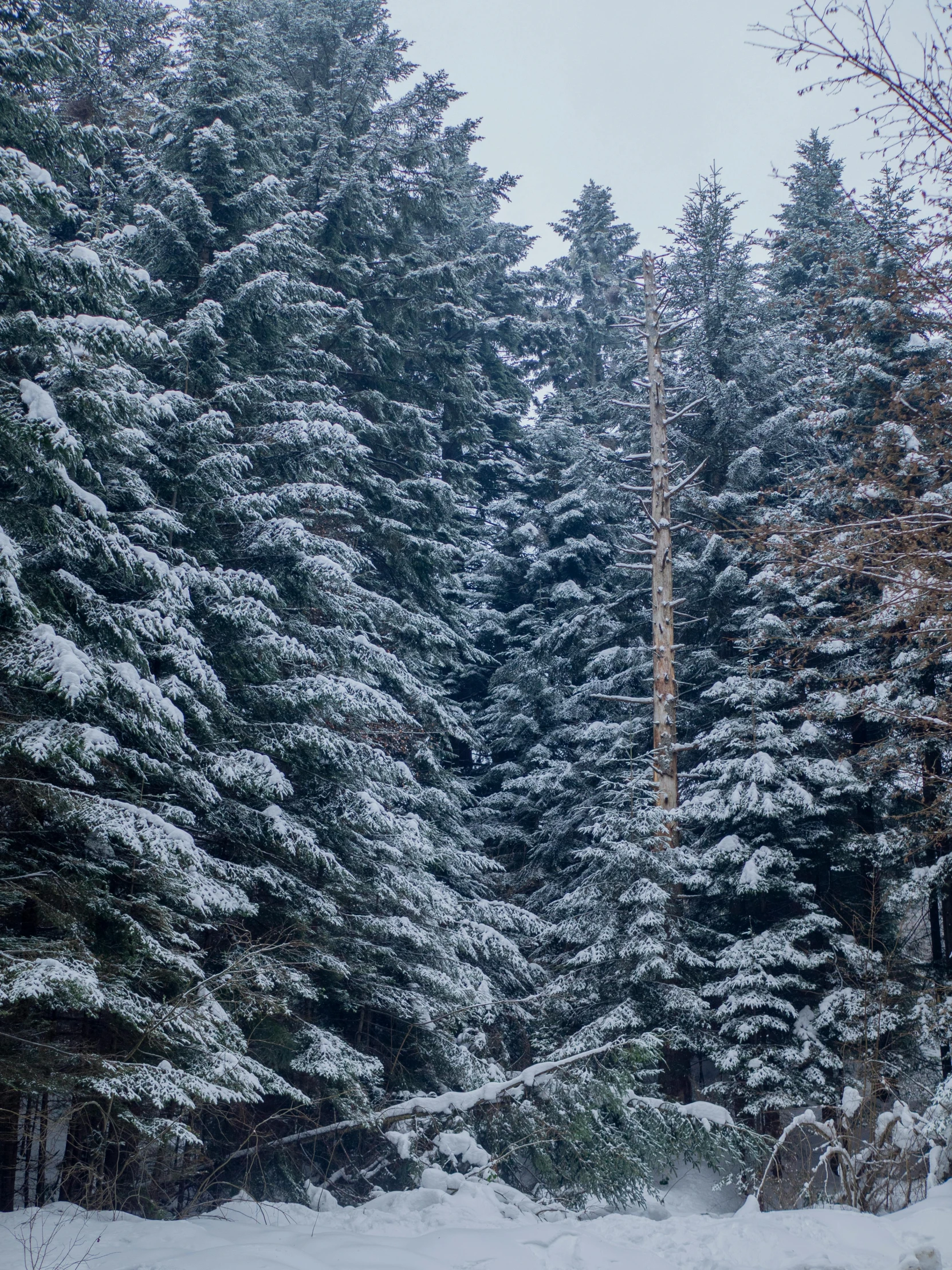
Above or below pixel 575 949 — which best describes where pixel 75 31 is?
above

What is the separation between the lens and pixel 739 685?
12648mm

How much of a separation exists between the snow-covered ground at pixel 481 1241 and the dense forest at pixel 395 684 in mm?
639

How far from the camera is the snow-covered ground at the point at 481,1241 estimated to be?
4.61 meters

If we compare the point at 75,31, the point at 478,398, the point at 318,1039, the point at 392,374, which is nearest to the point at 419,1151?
the point at 318,1039

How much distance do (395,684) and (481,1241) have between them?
7804 millimetres

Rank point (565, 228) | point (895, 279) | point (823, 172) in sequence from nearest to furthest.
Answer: point (895, 279)
point (823, 172)
point (565, 228)

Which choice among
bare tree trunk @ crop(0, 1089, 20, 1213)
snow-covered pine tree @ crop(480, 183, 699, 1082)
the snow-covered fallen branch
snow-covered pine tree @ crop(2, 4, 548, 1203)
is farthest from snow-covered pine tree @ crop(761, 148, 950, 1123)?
bare tree trunk @ crop(0, 1089, 20, 1213)

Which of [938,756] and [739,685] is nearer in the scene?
[938,756]

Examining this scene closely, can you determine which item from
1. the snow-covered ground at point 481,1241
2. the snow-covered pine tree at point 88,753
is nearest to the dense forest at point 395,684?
the snow-covered pine tree at point 88,753

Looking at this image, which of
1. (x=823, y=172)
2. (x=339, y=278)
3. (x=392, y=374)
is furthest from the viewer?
(x=823, y=172)

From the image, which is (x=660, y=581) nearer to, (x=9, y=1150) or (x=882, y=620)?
(x=882, y=620)

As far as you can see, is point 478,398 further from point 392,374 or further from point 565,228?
point 565,228

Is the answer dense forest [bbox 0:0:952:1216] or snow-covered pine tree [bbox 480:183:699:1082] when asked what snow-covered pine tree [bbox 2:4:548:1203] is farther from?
snow-covered pine tree [bbox 480:183:699:1082]

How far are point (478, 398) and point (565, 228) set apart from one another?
30.8ft
